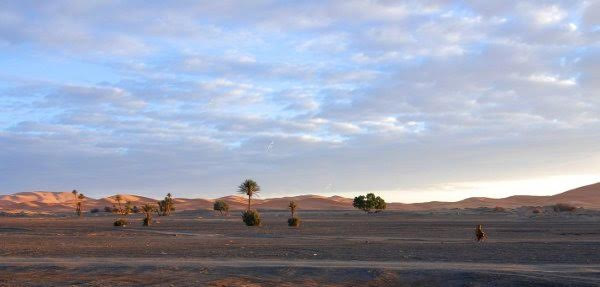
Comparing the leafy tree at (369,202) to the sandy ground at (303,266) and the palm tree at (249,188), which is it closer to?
the palm tree at (249,188)

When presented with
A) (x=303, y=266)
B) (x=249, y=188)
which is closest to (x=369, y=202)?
(x=249, y=188)

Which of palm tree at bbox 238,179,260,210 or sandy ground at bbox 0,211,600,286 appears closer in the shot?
sandy ground at bbox 0,211,600,286

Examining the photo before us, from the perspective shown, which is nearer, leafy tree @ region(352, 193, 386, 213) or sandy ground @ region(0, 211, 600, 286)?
sandy ground @ region(0, 211, 600, 286)

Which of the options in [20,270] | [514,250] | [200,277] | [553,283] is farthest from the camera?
[514,250]

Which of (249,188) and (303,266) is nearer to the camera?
(303,266)

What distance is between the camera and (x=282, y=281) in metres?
21.4

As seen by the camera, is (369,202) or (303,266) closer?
(303,266)

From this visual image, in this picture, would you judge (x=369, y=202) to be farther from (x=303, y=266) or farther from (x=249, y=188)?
(x=303, y=266)

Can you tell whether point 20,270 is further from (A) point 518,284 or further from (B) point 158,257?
(A) point 518,284

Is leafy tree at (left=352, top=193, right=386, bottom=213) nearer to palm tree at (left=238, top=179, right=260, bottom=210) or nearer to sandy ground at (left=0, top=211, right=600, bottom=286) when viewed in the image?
palm tree at (left=238, top=179, right=260, bottom=210)

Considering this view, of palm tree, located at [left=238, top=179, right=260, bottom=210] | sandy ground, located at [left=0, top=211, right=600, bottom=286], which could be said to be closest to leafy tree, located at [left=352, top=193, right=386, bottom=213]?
palm tree, located at [left=238, top=179, right=260, bottom=210]

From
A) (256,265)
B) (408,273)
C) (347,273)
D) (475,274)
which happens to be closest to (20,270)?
(256,265)

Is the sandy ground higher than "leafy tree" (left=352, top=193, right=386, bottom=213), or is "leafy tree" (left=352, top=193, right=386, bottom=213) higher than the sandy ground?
"leafy tree" (left=352, top=193, right=386, bottom=213)

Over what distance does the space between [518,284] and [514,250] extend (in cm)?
1441
